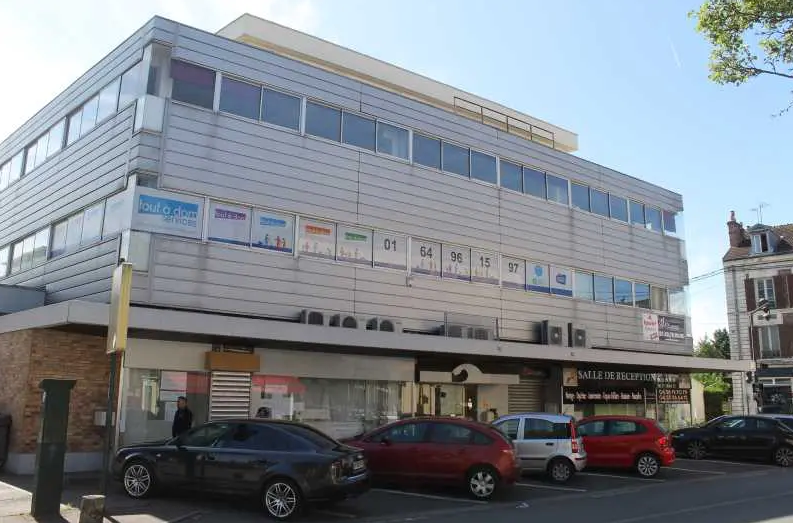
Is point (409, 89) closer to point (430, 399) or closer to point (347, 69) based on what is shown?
point (347, 69)

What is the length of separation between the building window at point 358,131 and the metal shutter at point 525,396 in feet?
30.1

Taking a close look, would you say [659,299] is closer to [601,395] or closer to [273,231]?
[601,395]

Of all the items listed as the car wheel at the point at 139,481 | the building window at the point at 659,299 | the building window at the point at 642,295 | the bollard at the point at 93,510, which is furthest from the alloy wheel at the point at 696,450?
the bollard at the point at 93,510

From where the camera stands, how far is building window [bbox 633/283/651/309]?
2627 cm

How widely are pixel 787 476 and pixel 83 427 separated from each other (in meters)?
16.3

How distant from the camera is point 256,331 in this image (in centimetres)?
1451

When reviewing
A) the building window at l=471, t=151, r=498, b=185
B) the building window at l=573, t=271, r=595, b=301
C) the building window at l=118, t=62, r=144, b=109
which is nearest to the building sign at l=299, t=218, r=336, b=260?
the building window at l=118, t=62, r=144, b=109

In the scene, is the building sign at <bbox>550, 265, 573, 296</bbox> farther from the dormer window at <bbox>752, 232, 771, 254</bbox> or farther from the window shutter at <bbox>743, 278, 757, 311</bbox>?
the dormer window at <bbox>752, 232, 771, 254</bbox>

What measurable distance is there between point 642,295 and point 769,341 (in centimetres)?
2280

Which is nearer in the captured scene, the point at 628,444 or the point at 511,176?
the point at 628,444

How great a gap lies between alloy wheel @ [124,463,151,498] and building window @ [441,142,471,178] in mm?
12771

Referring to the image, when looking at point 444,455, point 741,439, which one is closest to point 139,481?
point 444,455

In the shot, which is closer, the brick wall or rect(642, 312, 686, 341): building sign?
the brick wall

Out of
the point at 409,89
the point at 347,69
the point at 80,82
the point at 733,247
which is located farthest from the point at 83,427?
the point at 733,247
